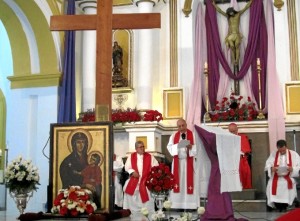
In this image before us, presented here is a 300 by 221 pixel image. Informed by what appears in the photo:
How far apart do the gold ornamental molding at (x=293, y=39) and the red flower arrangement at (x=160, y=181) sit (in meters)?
5.77

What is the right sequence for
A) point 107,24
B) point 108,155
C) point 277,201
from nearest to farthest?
point 108,155
point 107,24
point 277,201

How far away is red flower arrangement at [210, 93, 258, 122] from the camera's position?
1078 cm

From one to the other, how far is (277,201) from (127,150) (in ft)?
12.5

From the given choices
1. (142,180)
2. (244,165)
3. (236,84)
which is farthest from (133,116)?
(244,165)

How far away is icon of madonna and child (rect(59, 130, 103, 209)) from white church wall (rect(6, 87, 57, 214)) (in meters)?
4.92

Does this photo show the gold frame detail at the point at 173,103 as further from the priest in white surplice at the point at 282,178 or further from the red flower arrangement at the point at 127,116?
the priest in white surplice at the point at 282,178

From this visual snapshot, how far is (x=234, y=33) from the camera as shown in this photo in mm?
11344

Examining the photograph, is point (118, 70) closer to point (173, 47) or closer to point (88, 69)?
point (88, 69)

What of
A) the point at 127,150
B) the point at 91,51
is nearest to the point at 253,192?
the point at 127,150

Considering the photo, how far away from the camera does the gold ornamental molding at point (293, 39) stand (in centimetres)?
1096

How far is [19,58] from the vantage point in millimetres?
11828

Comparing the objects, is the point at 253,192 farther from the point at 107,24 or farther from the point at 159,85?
the point at 107,24

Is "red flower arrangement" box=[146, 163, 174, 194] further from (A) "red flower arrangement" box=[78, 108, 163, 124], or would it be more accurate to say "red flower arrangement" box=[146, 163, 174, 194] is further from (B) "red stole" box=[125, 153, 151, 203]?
(A) "red flower arrangement" box=[78, 108, 163, 124]

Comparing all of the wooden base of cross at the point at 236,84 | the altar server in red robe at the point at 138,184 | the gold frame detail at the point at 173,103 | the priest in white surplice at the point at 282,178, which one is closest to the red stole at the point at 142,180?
the altar server in red robe at the point at 138,184
